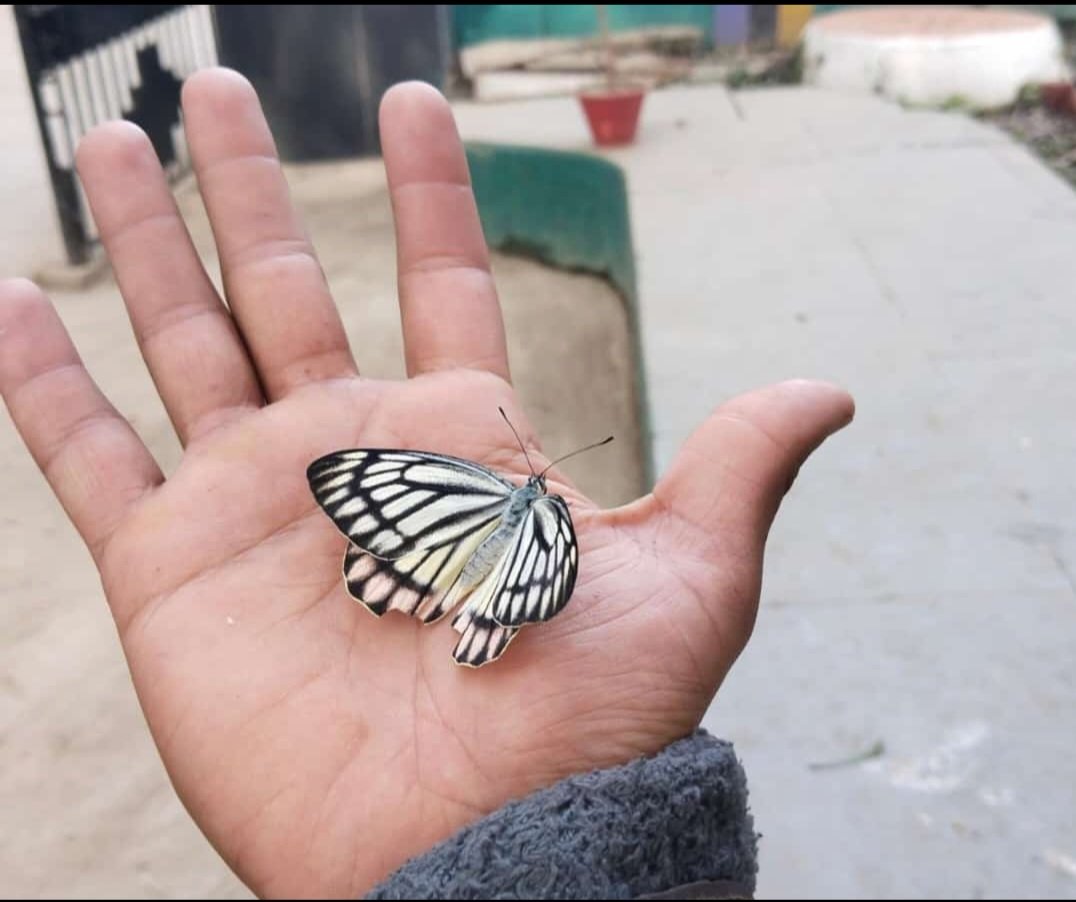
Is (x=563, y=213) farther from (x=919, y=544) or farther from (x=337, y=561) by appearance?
(x=337, y=561)

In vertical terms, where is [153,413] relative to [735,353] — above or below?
above

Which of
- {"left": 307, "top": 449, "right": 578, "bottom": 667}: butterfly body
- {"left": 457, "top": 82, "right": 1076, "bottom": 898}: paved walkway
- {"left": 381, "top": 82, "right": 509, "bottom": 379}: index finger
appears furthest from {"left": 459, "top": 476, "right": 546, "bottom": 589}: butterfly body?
{"left": 457, "top": 82, "right": 1076, "bottom": 898}: paved walkway

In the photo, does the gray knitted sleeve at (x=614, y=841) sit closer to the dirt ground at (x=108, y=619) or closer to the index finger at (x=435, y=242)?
the dirt ground at (x=108, y=619)

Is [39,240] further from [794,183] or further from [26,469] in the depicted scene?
[794,183]

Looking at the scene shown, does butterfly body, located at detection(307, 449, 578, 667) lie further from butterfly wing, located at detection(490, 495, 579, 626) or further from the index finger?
the index finger

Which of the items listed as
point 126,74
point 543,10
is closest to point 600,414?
point 126,74

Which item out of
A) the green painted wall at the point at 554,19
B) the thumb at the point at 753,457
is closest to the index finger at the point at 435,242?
the thumb at the point at 753,457
